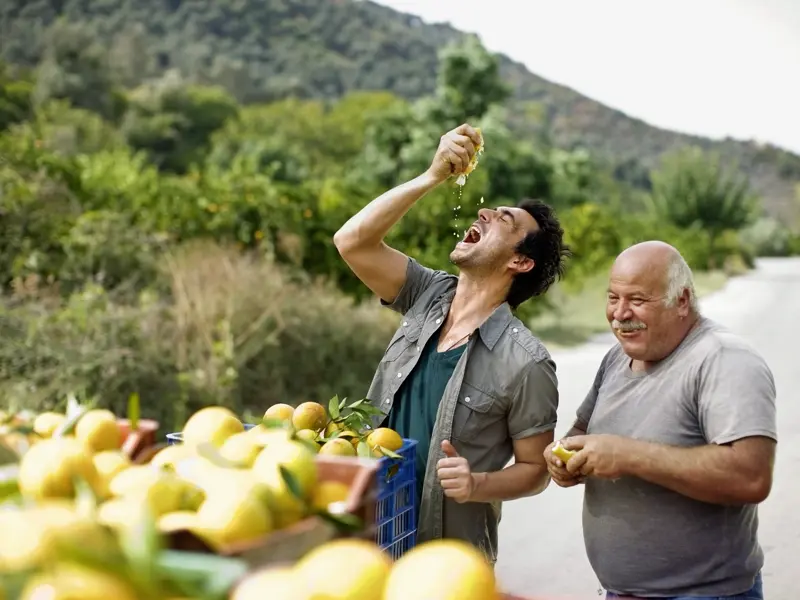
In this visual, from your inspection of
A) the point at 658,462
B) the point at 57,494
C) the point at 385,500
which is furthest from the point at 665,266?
the point at 57,494

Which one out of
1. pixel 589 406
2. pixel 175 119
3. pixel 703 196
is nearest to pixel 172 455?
pixel 589 406

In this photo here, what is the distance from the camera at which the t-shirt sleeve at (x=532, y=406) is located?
2492 millimetres

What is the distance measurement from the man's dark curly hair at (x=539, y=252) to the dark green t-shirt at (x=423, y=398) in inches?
10.9

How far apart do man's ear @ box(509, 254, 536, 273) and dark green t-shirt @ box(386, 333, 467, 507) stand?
0.90 feet

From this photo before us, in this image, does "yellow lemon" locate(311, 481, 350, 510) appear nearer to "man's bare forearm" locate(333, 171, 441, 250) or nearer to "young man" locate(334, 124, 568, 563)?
"young man" locate(334, 124, 568, 563)

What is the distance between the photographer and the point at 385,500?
2082mm

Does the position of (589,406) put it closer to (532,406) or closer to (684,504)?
(532,406)

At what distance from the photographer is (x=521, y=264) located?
2.73m

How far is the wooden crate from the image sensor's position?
3.42 ft

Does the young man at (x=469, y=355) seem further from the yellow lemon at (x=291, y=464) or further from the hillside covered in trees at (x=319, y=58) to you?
the hillside covered in trees at (x=319, y=58)

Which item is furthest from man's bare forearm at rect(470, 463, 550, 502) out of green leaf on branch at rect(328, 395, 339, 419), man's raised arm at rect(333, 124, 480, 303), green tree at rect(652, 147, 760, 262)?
green tree at rect(652, 147, 760, 262)

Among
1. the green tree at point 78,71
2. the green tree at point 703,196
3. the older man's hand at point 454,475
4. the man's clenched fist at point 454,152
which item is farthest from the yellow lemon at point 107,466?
the green tree at point 703,196

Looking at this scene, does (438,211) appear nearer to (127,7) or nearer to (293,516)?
(293,516)

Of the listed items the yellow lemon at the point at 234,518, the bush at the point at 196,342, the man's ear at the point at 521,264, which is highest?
the man's ear at the point at 521,264
